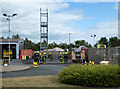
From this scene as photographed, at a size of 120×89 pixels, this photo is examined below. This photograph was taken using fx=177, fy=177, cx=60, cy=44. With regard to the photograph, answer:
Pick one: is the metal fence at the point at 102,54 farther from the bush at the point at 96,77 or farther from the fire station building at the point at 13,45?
the bush at the point at 96,77

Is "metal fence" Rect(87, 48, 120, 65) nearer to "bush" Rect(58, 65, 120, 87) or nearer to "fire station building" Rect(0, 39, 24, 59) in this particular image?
"fire station building" Rect(0, 39, 24, 59)

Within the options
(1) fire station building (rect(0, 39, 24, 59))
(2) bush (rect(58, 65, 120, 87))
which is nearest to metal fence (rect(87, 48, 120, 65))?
(1) fire station building (rect(0, 39, 24, 59))

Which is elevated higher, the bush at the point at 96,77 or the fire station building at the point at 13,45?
the fire station building at the point at 13,45

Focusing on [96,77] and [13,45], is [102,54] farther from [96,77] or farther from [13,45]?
[13,45]

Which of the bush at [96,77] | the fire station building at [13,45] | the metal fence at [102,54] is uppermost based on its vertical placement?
the fire station building at [13,45]

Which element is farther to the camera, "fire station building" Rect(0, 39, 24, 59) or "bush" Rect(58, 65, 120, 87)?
"fire station building" Rect(0, 39, 24, 59)

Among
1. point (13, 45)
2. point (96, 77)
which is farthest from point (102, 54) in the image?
point (13, 45)

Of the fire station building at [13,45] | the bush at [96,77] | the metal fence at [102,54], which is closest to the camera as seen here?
the bush at [96,77]

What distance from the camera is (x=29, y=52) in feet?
137

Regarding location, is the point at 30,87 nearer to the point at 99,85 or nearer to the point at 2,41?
the point at 99,85

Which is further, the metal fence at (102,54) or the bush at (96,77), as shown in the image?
the metal fence at (102,54)

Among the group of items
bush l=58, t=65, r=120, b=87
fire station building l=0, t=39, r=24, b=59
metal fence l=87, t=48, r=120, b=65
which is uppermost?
fire station building l=0, t=39, r=24, b=59

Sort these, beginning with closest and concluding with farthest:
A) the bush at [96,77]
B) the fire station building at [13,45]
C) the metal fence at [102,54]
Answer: the bush at [96,77]
the metal fence at [102,54]
the fire station building at [13,45]

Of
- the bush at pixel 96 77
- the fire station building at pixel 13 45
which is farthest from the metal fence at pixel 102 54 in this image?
the bush at pixel 96 77
